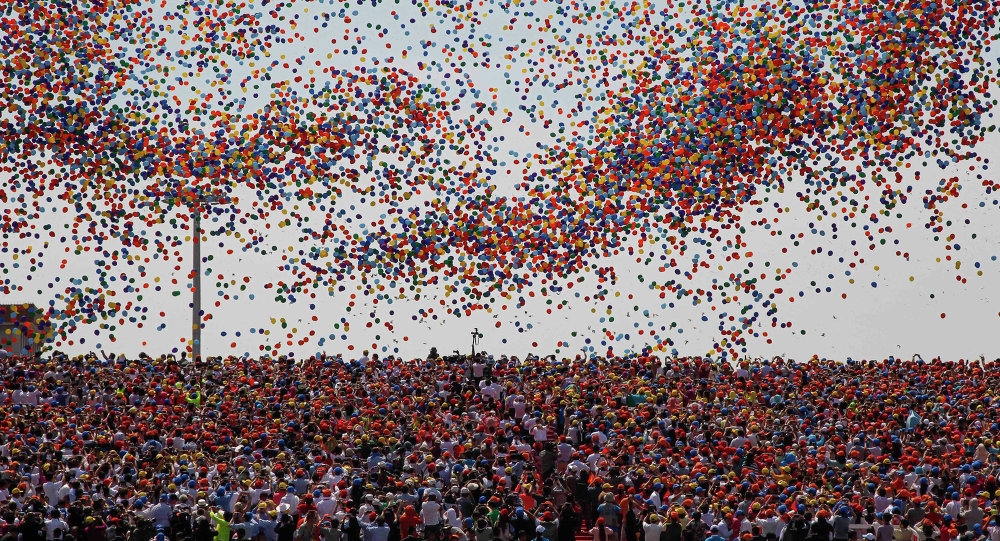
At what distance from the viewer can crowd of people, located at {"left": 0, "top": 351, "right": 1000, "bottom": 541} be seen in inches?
571

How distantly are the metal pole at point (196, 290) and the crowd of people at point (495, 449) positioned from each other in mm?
641

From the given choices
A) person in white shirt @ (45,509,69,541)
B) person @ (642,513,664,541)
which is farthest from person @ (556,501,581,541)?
person in white shirt @ (45,509,69,541)

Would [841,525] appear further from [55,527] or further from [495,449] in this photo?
[55,527]

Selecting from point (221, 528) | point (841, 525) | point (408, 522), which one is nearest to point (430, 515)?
point (408, 522)

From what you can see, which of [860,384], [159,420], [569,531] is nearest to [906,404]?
[860,384]

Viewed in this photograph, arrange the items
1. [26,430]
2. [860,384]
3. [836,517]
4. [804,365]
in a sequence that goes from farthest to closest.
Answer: [804,365] < [860,384] < [26,430] < [836,517]

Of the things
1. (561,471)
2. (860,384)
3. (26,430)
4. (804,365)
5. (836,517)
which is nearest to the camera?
(836,517)

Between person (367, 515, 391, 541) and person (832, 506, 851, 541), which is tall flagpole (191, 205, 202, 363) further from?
person (832, 506, 851, 541)

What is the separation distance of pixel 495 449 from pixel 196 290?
11330 millimetres

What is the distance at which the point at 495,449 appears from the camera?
1873 centimetres

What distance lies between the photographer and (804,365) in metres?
28.1

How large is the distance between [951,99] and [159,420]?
1874 centimetres

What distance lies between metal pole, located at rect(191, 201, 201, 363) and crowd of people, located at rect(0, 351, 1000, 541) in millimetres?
641

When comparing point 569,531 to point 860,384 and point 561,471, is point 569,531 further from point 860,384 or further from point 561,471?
point 860,384
